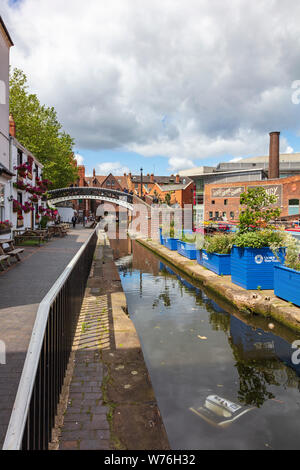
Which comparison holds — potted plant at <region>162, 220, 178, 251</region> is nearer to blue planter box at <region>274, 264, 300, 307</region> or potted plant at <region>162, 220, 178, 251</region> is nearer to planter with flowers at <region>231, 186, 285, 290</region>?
planter with flowers at <region>231, 186, 285, 290</region>

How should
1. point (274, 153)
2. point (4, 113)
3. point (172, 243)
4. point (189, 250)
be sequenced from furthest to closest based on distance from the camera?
point (274, 153), point (172, 243), point (4, 113), point (189, 250)

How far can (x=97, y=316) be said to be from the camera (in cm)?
635

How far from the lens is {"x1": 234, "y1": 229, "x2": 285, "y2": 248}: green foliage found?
848cm

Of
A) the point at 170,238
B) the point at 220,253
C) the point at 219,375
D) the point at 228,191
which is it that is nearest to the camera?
the point at 219,375

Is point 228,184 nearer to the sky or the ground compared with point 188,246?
nearer to the sky

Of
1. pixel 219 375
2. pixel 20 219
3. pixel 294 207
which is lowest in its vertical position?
pixel 219 375

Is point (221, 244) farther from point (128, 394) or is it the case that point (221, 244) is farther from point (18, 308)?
point (128, 394)

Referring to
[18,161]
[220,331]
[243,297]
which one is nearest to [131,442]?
[220,331]

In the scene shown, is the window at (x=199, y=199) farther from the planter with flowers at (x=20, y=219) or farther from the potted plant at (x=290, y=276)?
the potted plant at (x=290, y=276)

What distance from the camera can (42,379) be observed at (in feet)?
8.39

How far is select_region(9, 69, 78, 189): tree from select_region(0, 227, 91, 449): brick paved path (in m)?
21.1

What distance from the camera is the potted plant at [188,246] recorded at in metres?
15.2

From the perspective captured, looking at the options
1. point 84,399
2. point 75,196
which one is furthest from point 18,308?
point 75,196

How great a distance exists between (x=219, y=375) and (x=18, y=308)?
162 inches
